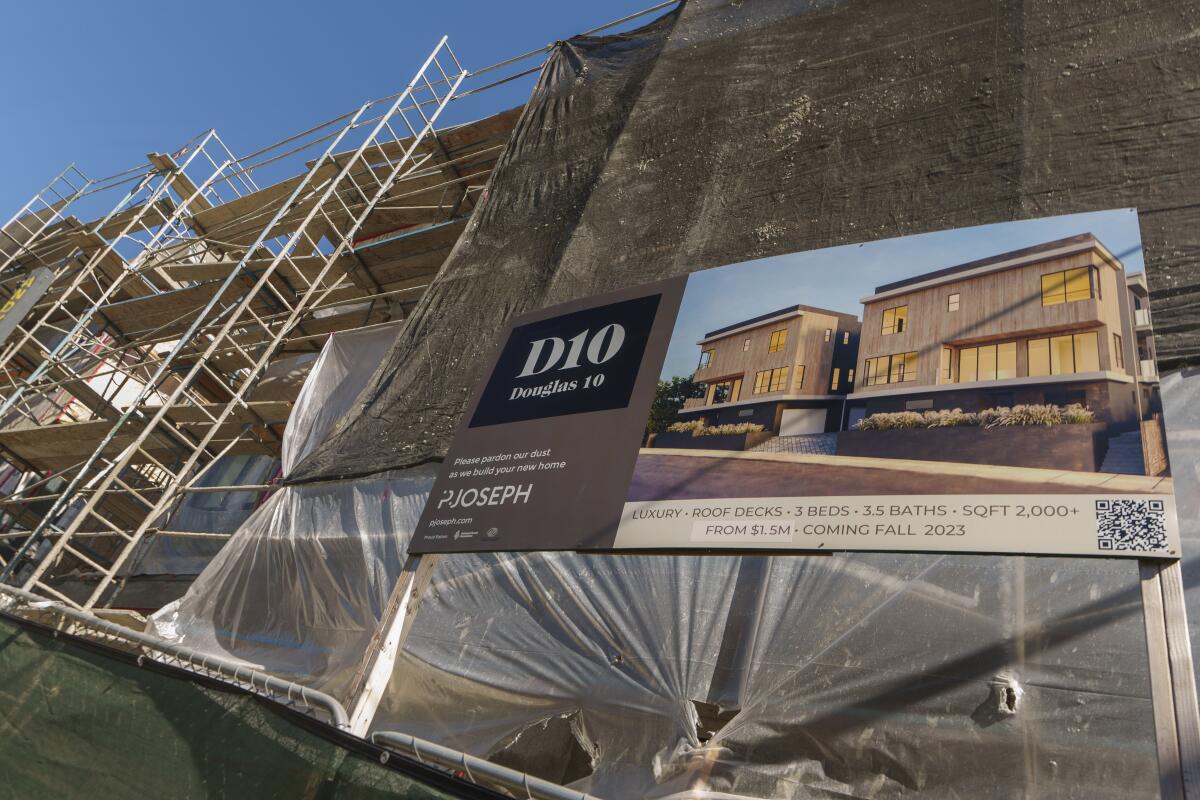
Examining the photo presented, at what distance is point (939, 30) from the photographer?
491 cm

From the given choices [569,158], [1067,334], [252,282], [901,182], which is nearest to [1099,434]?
[1067,334]

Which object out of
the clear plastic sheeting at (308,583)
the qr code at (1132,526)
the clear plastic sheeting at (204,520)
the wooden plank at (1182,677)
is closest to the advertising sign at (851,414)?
the qr code at (1132,526)

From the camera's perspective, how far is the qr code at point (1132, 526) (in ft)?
7.75

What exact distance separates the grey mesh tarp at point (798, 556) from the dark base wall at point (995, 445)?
0.63 metres

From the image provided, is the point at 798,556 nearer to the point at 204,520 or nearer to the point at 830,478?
the point at 830,478

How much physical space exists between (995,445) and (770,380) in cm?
102

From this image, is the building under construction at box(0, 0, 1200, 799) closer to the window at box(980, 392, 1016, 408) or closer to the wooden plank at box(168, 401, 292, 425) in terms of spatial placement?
the wooden plank at box(168, 401, 292, 425)

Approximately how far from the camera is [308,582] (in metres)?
5.06

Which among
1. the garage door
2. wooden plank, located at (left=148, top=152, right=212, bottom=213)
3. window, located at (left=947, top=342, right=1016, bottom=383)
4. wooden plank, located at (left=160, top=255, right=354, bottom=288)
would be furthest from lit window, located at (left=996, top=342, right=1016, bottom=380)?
wooden plank, located at (left=148, top=152, right=212, bottom=213)

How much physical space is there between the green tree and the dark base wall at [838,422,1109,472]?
30.3 inches

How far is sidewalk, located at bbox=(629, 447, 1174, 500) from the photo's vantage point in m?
2.60

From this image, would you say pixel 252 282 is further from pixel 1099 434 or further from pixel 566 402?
pixel 1099 434

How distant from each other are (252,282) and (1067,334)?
24.0 feet

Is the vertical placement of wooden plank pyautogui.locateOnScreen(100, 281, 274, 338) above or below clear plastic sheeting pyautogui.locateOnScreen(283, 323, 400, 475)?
above
